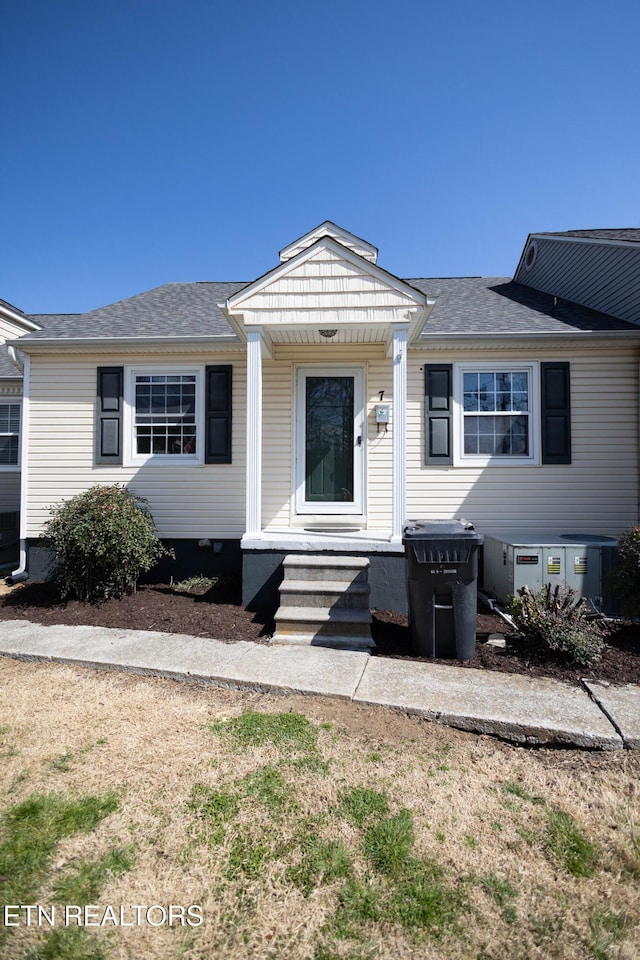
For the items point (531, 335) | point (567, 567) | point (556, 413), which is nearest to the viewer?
point (567, 567)

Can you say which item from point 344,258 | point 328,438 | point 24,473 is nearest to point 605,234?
point 344,258

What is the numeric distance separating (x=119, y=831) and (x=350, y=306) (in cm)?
543

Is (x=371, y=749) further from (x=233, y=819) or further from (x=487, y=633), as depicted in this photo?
(x=487, y=633)

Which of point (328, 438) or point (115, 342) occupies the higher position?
point (115, 342)

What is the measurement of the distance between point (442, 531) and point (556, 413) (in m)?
3.70

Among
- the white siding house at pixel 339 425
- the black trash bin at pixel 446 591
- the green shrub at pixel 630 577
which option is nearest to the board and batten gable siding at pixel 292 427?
the white siding house at pixel 339 425

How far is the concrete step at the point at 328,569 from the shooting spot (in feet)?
17.6

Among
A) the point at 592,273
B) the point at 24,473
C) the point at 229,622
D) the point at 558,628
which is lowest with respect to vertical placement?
the point at 229,622

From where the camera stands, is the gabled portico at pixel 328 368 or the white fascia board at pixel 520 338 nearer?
the gabled portico at pixel 328 368

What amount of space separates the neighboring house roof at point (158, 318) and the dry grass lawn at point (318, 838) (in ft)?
18.2

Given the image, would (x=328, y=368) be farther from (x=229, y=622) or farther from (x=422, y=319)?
(x=229, y=622)

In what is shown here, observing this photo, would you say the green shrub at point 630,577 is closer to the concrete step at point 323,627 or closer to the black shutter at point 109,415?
the concrete step at point 323,627

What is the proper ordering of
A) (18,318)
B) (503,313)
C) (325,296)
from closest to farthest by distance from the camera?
(325,296), (503,313), (18,318)

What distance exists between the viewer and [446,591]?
4422 millimetres
